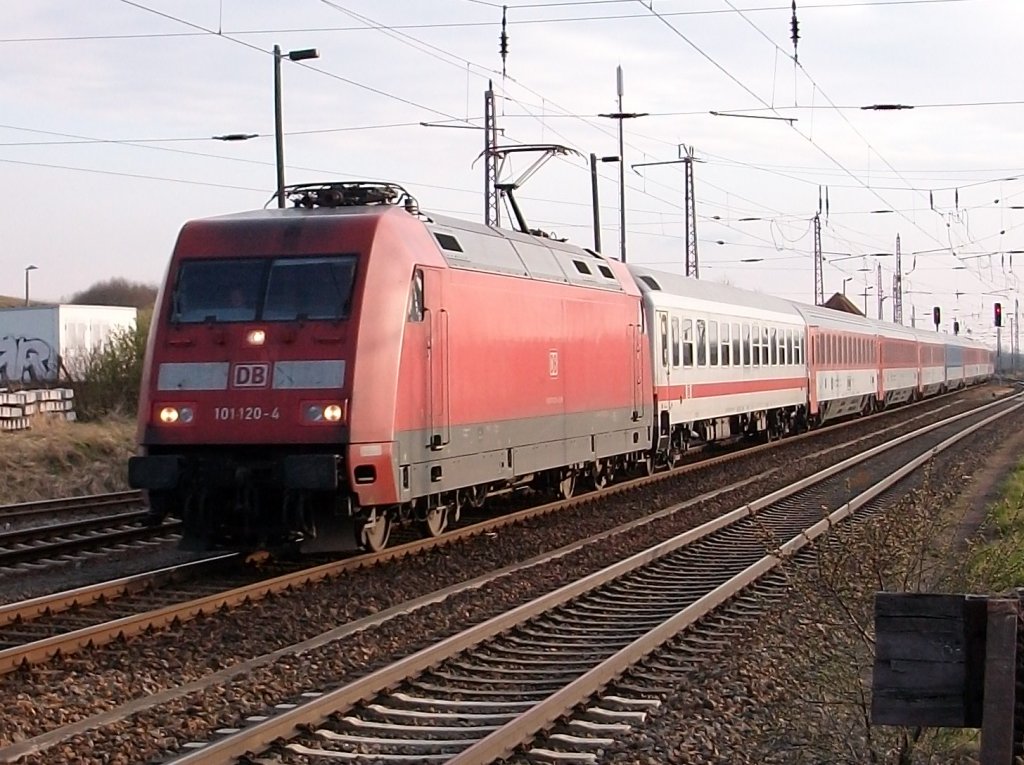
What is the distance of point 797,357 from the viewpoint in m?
32.3

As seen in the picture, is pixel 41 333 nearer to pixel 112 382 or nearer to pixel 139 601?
pixel 112 382

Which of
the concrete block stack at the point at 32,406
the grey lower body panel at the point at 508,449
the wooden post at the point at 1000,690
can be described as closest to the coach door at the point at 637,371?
the grey lower body panel at the point at 508,449

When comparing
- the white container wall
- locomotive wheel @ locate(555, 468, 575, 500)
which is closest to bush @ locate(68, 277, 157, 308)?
the white container wall

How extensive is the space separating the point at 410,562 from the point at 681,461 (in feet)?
45.0

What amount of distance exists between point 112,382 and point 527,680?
24.0m

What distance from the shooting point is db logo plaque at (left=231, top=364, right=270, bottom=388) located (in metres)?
11.6

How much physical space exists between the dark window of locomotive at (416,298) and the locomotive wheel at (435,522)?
222cm

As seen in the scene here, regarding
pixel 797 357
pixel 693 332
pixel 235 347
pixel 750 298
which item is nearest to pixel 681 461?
pixel 693 332

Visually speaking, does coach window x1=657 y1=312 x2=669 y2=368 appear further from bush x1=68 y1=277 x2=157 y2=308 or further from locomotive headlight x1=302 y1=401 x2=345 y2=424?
bush x1=68 y1=277 x2=157 y2=308

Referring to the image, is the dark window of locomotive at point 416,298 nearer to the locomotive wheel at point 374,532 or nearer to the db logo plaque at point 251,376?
the db logo plaque at point 251,376

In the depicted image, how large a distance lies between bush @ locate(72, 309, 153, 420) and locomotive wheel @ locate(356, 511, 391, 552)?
60.8 ft

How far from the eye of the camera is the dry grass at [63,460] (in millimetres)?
22062

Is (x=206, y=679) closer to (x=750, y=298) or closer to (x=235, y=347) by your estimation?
(x=235, y=347)

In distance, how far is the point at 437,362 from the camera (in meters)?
12.7
